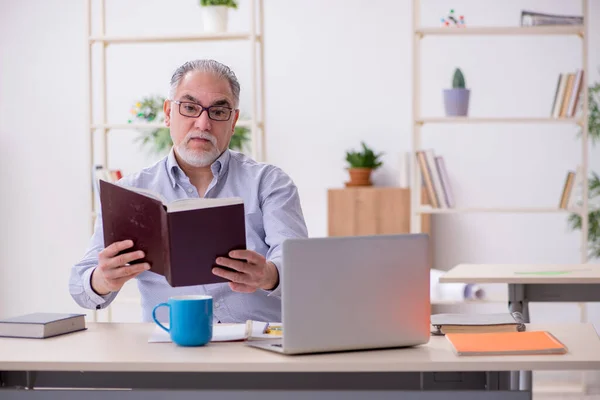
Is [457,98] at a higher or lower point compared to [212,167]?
higher

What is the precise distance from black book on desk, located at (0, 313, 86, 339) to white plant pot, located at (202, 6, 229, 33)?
106 inches

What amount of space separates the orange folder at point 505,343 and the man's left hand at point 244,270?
1.51 feet

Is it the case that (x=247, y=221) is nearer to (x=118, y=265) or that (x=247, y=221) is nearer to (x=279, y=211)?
(x=279, y=211)

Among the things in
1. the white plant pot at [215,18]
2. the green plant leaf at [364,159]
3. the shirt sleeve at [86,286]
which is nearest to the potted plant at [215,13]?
the white plant pot at [215,18]

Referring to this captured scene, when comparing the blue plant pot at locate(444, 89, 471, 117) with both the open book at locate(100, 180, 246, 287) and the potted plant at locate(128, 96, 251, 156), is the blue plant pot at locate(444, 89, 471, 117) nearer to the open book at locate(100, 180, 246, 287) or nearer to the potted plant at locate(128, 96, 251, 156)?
the potted plant at locate(128, 96, 251, 156)

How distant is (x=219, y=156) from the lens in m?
2.51

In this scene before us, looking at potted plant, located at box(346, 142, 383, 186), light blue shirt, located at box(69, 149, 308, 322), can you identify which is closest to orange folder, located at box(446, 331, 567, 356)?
light blue shirt, located at box(69, 149, 308, 322)

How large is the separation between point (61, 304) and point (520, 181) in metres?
3.04

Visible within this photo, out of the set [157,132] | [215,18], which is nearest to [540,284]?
[215,18]

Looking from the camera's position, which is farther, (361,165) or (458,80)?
(361,165)

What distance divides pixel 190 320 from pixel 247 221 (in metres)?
0.78

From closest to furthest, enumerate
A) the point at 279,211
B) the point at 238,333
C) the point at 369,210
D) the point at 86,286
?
the point at 238,333
the point at 86,286
the point at 279,211
the point at 369,210

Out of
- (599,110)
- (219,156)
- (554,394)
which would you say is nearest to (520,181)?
(599,110)

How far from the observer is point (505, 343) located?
1704 millimetres
